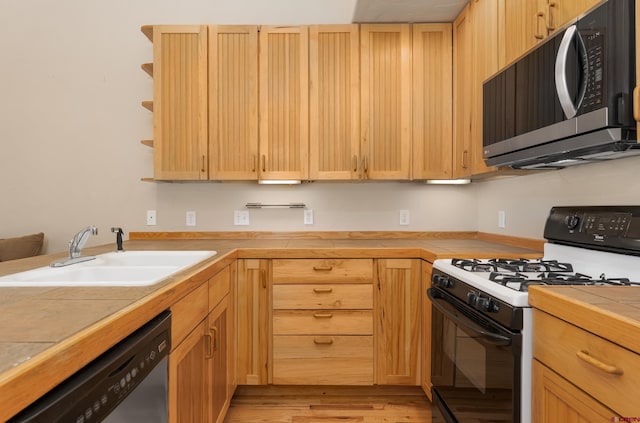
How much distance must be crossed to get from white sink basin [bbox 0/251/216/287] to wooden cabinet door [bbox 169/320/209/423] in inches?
10.7

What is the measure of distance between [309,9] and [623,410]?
2.85 m

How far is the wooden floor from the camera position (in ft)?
6.45

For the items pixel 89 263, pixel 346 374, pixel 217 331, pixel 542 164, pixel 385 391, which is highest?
pixel 542 164

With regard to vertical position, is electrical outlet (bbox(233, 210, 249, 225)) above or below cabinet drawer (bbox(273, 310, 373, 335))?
above

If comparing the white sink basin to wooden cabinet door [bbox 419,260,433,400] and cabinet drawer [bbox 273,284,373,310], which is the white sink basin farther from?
wooden cabinet door [bbox 419,260,433,400]

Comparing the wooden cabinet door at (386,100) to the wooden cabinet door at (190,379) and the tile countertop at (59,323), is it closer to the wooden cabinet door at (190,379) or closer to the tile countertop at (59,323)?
the tile countertop at (59,323)

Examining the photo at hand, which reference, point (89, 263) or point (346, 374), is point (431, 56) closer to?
point (346, 374)

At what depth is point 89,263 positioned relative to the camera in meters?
1.49

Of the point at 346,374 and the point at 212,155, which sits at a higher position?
the point at 212,155

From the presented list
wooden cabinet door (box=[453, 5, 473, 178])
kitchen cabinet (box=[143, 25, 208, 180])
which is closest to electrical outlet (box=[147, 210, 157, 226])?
kitchen cabinet (box=[143, 25, 208, 180])

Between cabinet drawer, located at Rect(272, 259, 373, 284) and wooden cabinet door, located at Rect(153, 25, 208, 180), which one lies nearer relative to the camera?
cabinet drawer, located at Rect(272, 259, 373, 284)

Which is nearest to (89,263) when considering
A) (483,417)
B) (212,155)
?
(212,155)

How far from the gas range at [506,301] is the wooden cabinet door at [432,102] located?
2.89 feet

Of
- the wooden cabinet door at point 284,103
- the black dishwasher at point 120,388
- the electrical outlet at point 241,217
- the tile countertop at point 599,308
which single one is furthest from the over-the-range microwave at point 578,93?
the electrical outlet at point 241,217
